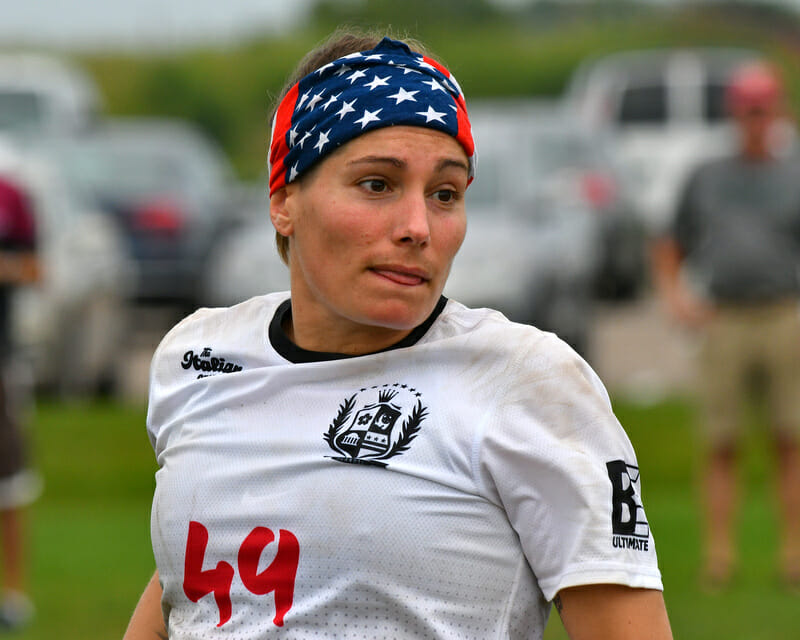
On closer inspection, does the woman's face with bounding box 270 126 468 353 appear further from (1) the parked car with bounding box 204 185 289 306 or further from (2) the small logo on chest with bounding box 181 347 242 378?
(1) the parked car with bounding box 204 185 289 306

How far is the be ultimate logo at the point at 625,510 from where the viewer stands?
6.86ft

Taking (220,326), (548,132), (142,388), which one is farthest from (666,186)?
(220,326)

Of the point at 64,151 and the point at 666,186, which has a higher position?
the point at 64,151

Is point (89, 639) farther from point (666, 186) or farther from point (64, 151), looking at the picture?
point (666, 186)

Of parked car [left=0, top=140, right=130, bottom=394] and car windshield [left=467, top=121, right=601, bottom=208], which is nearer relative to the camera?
parked car [left=0, top=140, right=130, bottom=394]

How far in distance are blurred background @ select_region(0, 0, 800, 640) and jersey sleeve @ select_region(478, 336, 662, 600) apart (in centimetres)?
78

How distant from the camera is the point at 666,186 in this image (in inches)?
727

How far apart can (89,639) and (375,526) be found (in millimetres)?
4601

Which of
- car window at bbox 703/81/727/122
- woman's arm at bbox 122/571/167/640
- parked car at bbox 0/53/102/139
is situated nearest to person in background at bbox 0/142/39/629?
woman's arm at bbox 122/571/167/640

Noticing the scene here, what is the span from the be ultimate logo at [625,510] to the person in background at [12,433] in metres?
5.27

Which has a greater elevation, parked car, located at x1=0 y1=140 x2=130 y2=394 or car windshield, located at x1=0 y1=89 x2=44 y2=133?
parked car, located at x1=0 y1=140 x2=130 y2=394

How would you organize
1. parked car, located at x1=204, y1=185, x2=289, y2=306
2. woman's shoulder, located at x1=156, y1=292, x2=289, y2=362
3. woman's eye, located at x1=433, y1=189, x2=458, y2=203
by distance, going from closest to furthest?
woman's eye, located at x1=433, y1=189, x2=458, y2=203 < woman's shoulder, located at x1=156, y1=292, x2=289, y2=362 < parked car, located at x1=204, y1=185, x2=289, y2=306

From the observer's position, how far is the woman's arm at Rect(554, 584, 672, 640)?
207cm

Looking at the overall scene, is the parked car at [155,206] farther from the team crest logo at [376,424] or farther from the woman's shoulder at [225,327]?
the team crest logo at [376,424]
